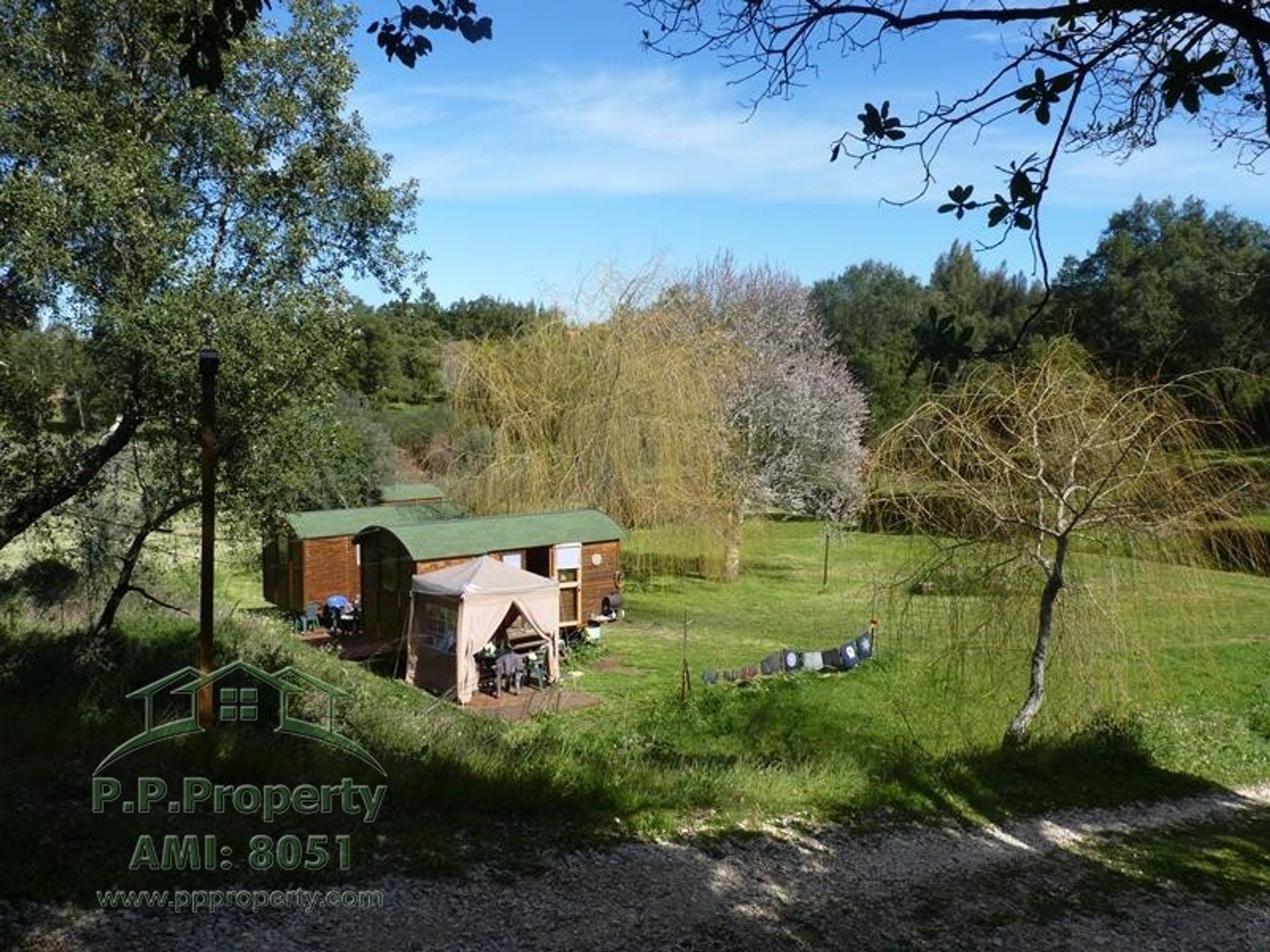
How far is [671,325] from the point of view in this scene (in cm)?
2352

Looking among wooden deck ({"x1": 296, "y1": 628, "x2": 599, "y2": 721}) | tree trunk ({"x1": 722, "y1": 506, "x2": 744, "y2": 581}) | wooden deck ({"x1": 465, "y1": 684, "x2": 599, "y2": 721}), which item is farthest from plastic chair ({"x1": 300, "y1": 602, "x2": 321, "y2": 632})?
tree trunk ({"x1": 722, "y1": 506, "x2": 744, "y2": 581})

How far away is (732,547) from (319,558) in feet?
34.5

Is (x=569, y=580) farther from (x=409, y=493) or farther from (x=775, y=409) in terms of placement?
(x=775, y=409)

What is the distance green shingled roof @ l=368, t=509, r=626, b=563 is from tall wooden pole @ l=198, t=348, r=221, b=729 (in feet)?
25.8

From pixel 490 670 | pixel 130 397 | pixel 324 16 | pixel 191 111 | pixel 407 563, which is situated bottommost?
pixel 490 670

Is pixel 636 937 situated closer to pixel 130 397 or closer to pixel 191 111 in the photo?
pixel 130 397

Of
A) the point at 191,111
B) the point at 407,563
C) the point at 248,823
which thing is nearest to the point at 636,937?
the point at 248,823

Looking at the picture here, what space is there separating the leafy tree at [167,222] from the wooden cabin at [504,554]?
6139 mm

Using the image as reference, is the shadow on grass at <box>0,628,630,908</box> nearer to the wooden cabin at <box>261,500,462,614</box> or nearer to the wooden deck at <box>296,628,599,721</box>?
the wooden deck at <box>296,628,599,721</box>

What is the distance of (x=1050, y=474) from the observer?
8969mm

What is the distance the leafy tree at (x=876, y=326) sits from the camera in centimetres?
3647

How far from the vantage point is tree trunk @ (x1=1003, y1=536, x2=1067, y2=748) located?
893cm

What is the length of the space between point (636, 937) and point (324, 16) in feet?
30.6

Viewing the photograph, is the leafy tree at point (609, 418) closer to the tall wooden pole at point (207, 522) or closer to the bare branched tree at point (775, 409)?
the bare branched tree at point (775, 409)
